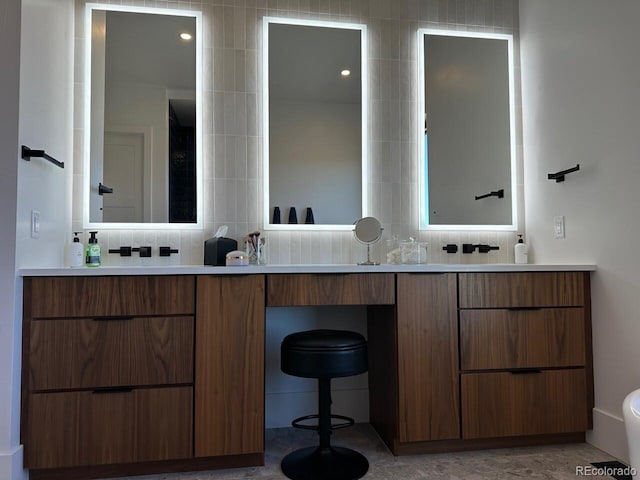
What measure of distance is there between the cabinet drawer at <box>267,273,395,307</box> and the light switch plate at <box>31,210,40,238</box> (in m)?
1.00

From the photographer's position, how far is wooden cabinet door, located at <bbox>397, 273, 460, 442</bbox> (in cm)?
184

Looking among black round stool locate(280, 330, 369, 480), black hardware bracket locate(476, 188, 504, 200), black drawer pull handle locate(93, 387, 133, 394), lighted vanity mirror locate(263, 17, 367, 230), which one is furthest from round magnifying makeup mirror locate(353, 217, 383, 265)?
black drawer pull handle locate(93, 387, 133, 394)

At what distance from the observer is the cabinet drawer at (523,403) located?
1.88 metres

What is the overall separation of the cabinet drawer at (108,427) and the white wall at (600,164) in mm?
1885

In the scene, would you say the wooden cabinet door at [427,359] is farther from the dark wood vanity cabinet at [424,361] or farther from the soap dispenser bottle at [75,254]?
the soap dispenser bottle at [75,254]

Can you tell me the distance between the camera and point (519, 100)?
257 cm

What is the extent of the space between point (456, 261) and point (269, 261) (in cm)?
110

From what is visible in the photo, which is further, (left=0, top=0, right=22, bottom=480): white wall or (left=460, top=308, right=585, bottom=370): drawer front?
(left=460, top=308, right=585, bottom=370): drawer front

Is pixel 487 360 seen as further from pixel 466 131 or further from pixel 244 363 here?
pixel 466 131

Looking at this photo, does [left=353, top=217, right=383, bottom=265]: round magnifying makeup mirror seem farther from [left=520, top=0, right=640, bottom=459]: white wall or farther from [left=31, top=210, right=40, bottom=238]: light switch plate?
[left=31, top=210, right=40, bottom=238]: light switch plate

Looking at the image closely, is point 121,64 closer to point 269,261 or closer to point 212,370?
point 269,261

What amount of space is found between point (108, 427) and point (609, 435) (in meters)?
2.18

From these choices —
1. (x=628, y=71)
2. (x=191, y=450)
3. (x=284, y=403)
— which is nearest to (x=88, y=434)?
(x=191, y=450)

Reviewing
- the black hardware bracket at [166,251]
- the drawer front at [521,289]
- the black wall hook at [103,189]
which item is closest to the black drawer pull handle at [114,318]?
the black hardware bracket at [166,251]
